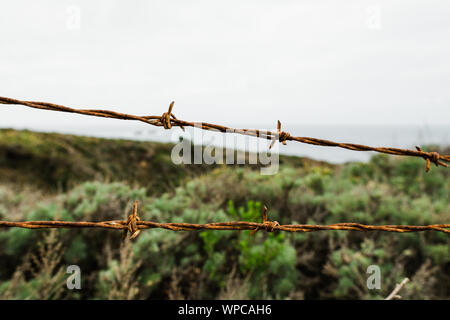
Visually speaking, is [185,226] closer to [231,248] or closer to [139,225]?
[139,225]

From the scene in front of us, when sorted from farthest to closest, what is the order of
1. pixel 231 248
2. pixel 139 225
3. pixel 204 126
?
pixel 231 248 < pixel 204 126 < pixel 139 225

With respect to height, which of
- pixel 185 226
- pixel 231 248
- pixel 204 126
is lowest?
pixel 231 248

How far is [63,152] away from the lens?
563 inches

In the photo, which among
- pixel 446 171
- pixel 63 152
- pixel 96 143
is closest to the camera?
pixel 446 171

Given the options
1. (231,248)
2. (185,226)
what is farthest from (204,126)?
(231,248)

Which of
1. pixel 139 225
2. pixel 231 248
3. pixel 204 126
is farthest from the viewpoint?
pixel 231 248

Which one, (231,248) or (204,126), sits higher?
(204,126)

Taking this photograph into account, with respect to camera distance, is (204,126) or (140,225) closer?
(140,225)

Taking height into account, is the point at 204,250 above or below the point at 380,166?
below
